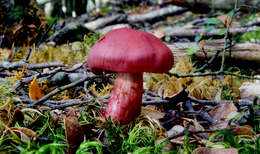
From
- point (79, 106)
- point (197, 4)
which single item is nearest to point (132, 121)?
point (79, 106)

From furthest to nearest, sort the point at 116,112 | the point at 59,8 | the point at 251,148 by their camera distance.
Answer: the point at 59,8 → the point at 116,112 → the point at 251,148

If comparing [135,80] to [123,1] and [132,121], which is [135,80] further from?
[123,1]

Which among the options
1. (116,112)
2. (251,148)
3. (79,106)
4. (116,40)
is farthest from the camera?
(79,106)

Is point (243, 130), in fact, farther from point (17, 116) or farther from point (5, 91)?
point (5, 91)

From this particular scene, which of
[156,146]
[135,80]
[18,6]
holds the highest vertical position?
[18,6]

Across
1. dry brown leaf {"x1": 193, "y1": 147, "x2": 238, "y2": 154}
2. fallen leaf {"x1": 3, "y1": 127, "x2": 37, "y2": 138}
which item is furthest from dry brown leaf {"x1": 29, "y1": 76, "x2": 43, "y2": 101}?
dry brown leaf {"x1": 193, "y1": 147, "x2": 238, "y2": 154}

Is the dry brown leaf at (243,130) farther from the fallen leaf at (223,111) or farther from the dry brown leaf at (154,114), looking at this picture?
the dry brown leaf at (154,114)

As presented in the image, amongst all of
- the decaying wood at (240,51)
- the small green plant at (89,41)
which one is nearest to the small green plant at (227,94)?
the decaying wood at (240,51)
